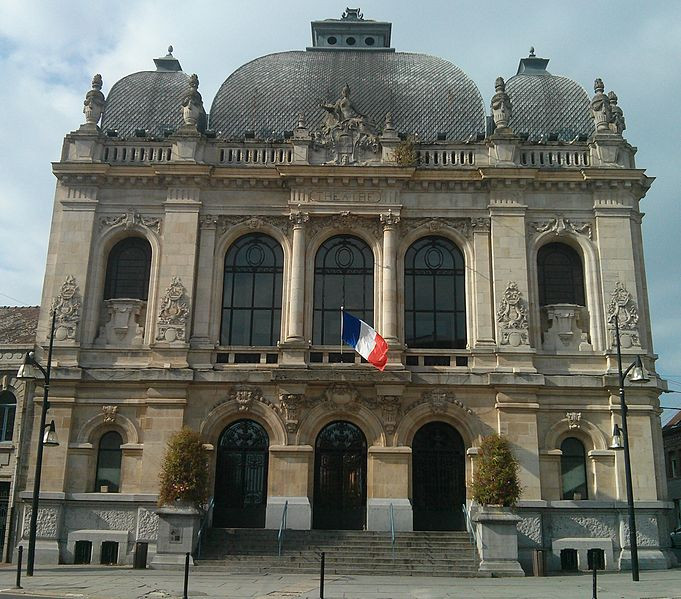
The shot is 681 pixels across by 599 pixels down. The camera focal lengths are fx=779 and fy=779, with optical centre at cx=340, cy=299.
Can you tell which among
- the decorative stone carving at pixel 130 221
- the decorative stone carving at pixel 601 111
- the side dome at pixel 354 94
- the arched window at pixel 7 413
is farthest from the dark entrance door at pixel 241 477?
the decorative stone carving at pixel 601 111

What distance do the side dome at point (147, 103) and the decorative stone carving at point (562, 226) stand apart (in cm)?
1516

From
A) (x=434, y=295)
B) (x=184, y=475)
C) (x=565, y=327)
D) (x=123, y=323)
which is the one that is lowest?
(x=184, y=475)

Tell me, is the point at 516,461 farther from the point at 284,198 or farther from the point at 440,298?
the point at 284,198

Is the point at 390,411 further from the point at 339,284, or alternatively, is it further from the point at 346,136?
the point at 346,136

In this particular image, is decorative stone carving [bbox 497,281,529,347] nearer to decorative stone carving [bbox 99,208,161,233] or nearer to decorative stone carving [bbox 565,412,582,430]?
decorative stone carving [bbox 565,412,582,430]

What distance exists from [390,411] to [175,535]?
8.30 metres

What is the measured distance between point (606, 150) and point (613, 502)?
13201 mm

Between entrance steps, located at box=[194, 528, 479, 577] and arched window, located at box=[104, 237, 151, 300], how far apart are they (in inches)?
382

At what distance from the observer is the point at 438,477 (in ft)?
90.8

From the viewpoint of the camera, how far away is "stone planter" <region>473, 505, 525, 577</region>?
23.7 m


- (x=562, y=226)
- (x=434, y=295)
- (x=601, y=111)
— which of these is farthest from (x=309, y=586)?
(x=601, y=111)

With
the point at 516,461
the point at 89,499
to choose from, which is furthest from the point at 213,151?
the point at 516,461

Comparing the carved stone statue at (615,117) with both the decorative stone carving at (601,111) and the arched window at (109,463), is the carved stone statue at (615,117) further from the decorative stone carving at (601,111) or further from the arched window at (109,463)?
the arched window at (109,463)

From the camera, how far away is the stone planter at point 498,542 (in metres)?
23.7
